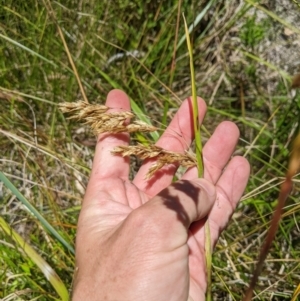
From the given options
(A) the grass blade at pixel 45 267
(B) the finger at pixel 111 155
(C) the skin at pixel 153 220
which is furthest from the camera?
(B) the finger at pixel 111 155

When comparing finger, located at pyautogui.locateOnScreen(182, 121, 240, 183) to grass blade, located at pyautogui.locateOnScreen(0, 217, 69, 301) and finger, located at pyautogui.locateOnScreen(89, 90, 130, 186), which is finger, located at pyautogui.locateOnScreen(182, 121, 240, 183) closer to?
finger, located at pyautogui.locateOnScreen(89, 90, 130, 186)

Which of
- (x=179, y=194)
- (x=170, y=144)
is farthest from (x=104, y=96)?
(x=179, y=194)

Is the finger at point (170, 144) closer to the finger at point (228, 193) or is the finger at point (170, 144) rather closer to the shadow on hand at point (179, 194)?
the finger at point (228, 193)

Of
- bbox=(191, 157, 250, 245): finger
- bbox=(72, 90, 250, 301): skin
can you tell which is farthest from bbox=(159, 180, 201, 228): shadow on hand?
bbox=(191, 157, 250, 245): finger

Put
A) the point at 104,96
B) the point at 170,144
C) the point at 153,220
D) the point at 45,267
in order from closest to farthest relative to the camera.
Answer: the point at 153,220 < the point at 45,267 < the point at 170,144 < the point at 104,96

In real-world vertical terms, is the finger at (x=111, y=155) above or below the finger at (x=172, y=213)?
below

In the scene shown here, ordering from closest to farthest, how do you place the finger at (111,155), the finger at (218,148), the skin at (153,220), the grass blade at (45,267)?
1. the skin at (153,220)
2. the grass blade at (45,267)
3. the finger at (111,155)
4. the finger at (218,148)

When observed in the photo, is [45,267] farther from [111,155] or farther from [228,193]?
[228,193]

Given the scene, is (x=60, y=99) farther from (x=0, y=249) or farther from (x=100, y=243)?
(x=100, y=243)

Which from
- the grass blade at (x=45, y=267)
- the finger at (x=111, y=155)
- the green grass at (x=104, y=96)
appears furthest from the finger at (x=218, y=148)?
the grass blade at (x=45, y=267)

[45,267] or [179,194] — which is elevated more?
[179,194]
